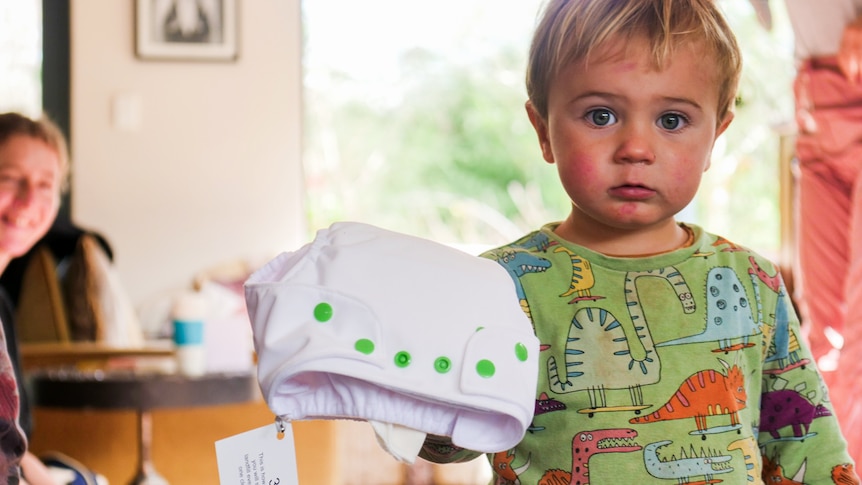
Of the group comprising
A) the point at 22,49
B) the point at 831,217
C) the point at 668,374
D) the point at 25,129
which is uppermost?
the point at 22,49

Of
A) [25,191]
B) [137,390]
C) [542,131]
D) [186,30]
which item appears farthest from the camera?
[186,30]

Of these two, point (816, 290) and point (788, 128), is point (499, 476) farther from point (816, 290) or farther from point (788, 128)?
point (788, 128)

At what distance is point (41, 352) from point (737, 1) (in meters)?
4.16

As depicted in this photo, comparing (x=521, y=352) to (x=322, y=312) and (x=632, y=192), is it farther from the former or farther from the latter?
(x=632, y=192)

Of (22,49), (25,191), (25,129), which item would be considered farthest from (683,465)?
(22,49)

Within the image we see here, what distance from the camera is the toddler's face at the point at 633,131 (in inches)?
39.2

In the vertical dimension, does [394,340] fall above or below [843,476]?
above

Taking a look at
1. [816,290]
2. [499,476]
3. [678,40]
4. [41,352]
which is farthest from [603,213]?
[41,352]

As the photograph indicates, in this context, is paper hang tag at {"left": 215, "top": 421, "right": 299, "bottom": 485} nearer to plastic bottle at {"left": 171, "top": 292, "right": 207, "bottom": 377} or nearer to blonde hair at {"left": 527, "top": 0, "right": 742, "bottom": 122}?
blonde hair at {"left": 527, "top": 0, "right": 742, "bottom": 122}

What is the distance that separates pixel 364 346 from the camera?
0.78 metres

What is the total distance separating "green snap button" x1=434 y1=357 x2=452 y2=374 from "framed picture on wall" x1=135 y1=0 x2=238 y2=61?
352cm

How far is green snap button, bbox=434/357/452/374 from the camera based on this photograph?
79 cm

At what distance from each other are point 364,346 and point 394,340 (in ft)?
0.09

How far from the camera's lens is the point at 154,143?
13.3 ft
